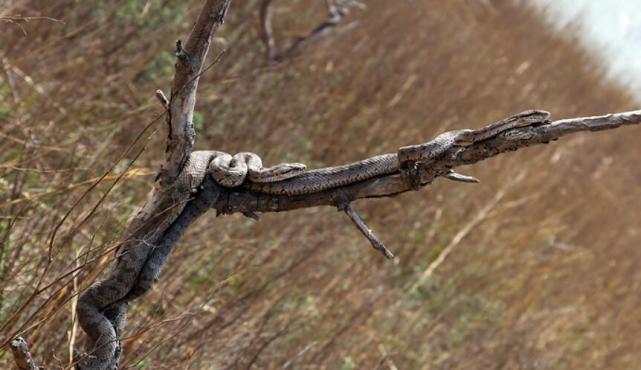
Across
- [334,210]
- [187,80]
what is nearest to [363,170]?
[187,80]

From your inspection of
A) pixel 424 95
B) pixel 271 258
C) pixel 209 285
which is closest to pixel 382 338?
pixel 271 258

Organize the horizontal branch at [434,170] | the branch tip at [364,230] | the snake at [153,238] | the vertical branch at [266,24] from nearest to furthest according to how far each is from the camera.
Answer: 1. the horizontal branch at [434,170]
2. the branch tip at [364,230]
3. the snake at [153,238]
4. the vertical branch at [266,24]

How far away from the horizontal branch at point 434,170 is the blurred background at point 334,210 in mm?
369

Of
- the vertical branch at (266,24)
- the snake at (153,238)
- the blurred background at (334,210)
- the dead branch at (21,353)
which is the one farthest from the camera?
the vertical branch at (266,24)

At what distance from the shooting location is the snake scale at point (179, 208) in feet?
6.15

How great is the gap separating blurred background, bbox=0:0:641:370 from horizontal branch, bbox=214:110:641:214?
1.21ft

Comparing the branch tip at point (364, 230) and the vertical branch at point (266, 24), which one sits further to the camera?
the vertical branch at point (266, 24)

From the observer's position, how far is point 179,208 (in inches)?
76.5

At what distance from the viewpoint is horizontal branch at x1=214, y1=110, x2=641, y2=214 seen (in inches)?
58.9

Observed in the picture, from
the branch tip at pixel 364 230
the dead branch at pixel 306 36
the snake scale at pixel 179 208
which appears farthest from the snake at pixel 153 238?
the dead branch at pixel 306 36

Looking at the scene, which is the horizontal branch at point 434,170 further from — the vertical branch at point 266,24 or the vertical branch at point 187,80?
the vertical branch at point 266,24

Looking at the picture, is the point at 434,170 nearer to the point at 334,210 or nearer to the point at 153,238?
the point at 153,238

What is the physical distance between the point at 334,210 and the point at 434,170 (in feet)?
12.2

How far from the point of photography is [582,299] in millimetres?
7121
